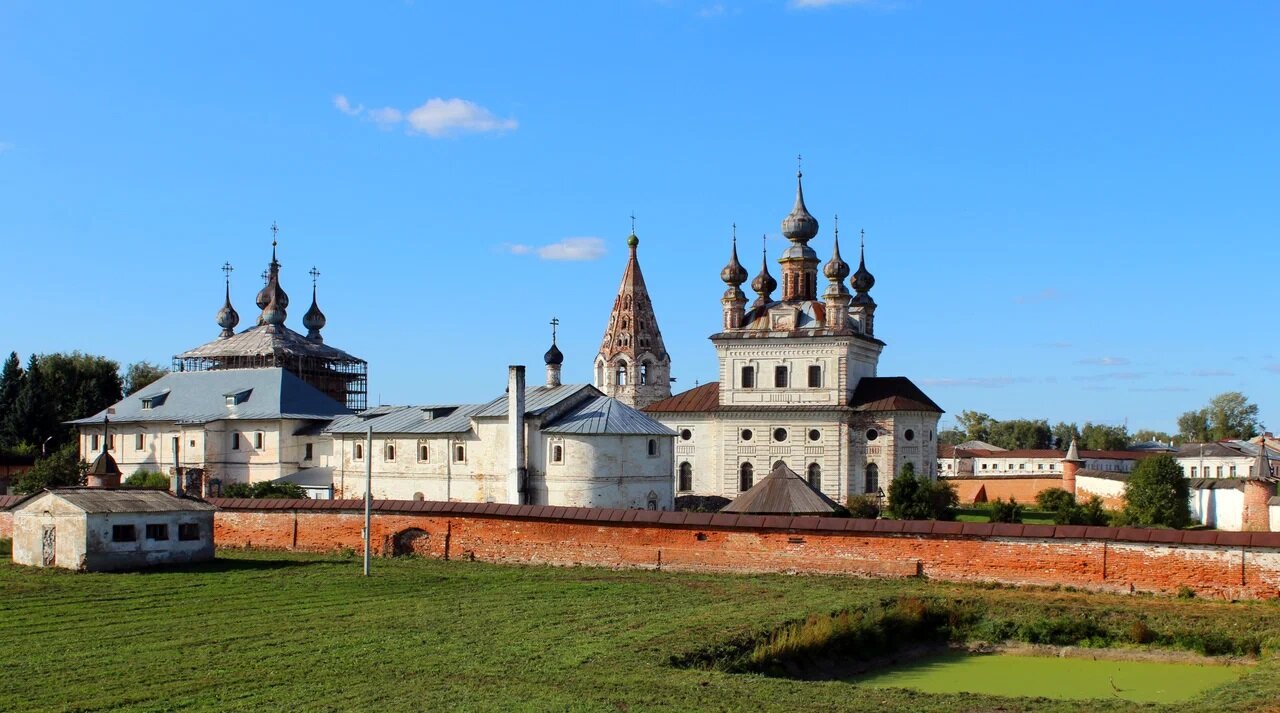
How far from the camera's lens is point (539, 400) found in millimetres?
36531

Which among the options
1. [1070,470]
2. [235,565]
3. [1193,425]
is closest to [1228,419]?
[1193,425]

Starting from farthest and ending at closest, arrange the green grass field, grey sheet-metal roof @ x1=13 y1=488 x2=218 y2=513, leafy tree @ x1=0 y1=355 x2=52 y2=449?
leafy tree @ x1=0 y1=355 x2=52 y2=449 → grey sheet-metal roof @ x1=13 y1=488 x2=218 y2=513 → the green grass field

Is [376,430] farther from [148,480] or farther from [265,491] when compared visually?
[148,480]

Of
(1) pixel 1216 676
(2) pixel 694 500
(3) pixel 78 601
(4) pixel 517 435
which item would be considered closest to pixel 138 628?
(3) pixel 78 601

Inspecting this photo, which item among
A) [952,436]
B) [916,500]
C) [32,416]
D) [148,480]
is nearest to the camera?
[916,500]

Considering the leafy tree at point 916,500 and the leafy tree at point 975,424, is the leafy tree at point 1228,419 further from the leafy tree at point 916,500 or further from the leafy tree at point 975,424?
the leafy tree at point 916,500

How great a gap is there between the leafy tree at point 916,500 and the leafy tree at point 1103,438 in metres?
55.8

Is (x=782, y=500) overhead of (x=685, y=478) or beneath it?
overhead

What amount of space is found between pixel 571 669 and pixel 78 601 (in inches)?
346

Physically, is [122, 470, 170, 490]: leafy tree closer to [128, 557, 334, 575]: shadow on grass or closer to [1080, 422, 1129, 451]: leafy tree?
[128, 557, 334, 575]: shadow on grass

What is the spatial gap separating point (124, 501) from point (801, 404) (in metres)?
26.7

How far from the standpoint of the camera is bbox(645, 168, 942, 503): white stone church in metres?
43.8

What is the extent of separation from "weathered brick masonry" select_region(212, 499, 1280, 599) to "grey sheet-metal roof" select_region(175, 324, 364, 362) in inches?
1123

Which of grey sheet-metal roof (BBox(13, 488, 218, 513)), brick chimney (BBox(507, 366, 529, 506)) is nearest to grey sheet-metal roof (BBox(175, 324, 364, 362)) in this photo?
brick chimney (BBox(507, 366, 529, 506))
